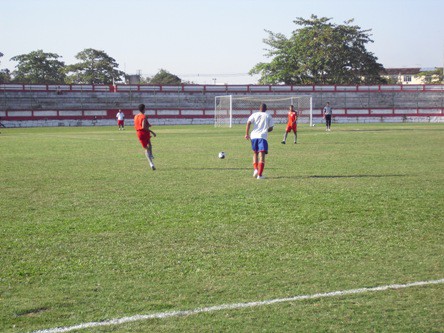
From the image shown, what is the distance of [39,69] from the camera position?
9362 centimetres

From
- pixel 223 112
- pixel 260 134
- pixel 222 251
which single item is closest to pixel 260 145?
pixel 260 134

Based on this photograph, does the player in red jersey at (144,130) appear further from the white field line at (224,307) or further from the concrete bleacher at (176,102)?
the concrete bleacher at (176,102)

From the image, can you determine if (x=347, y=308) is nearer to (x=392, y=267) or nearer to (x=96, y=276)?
(x=392, y=267)

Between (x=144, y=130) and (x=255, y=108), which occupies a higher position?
(x=144, y=130)

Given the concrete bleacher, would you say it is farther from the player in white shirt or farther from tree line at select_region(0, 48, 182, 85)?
the player in white shirt

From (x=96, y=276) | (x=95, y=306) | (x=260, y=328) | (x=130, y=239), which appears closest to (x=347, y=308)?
(x=260, y=328)

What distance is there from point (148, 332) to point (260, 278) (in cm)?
181

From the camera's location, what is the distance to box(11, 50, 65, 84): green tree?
91812mm

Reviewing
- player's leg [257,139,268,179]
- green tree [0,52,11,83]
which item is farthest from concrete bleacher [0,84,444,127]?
player's leg [257,139,268,179]

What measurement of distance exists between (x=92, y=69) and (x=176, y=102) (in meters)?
31.2

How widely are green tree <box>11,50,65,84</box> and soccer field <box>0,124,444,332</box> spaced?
81877 millimetres

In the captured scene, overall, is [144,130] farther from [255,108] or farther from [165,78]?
[165,78]

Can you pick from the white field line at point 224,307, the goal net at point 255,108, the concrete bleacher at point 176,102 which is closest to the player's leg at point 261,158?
the white field line at point 224,307

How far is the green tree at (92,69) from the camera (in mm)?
95688
